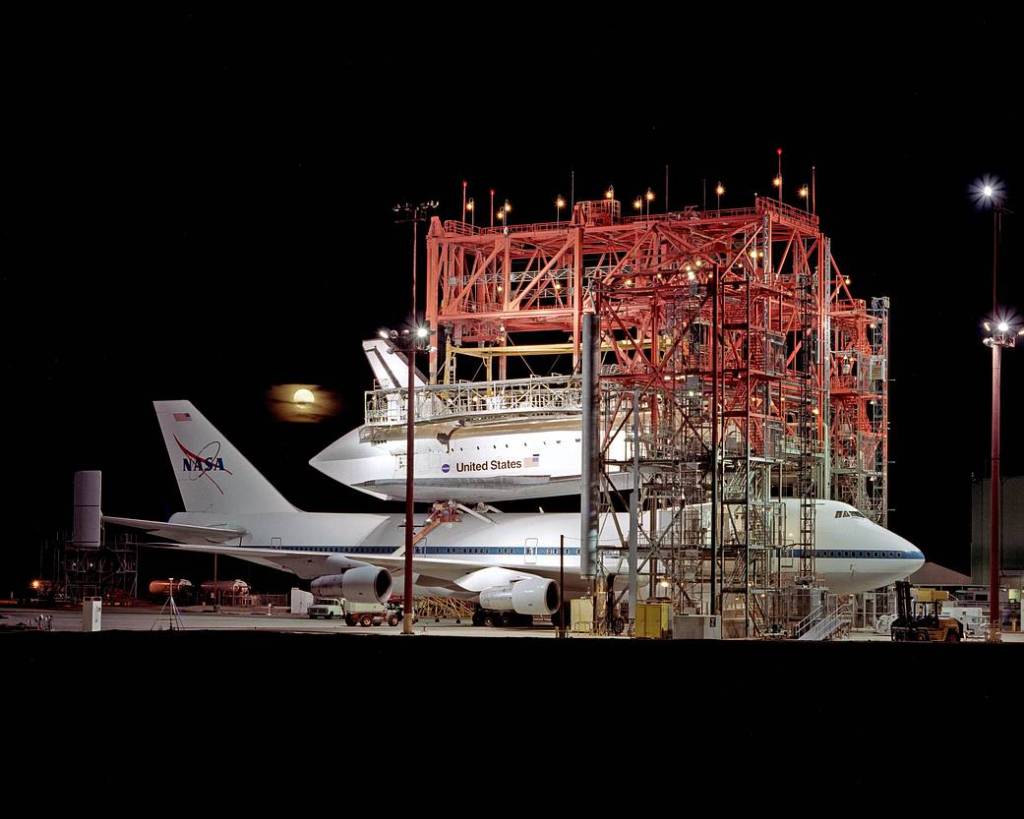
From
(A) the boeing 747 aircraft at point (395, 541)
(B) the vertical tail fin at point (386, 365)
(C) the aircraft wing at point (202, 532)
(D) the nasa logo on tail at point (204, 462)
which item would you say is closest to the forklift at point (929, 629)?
(A) the boeing 747 aircraft at point (395, 541)

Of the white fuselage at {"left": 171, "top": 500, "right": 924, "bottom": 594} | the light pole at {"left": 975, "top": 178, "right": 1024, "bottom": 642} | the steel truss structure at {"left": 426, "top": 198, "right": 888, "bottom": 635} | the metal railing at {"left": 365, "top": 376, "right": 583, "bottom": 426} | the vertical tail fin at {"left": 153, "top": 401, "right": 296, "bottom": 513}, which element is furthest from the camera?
the vertical tail fin at {"left": 153, "top": 401, "right": 296, "bottom": 513}

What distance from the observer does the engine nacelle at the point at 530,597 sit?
1898 inches

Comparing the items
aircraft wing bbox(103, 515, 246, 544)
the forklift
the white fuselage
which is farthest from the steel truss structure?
aircraft wing bbox(103, 515, 246, 544)

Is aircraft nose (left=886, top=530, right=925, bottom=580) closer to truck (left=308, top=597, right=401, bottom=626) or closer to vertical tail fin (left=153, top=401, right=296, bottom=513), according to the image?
truck (left=308, top=597, right=401, bottom=626)

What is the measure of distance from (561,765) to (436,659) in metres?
10.6

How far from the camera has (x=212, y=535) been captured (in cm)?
6312

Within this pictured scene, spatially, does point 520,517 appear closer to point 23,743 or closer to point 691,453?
point 691,453

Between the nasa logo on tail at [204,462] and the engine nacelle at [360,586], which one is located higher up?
the nasa logo on tail at [204,462]

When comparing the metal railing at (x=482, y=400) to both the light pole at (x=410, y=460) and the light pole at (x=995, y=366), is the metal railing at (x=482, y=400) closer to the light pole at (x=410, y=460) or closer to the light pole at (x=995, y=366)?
the light pole at (x=410, y=460)

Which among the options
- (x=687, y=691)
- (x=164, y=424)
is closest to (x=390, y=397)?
(x=164, y=424)

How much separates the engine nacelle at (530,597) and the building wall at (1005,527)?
36.2 metres

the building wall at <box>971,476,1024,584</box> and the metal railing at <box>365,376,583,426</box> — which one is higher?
the metal railing at <box>365,376,583,426</box>

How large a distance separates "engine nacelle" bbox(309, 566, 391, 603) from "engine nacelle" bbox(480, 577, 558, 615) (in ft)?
13.2

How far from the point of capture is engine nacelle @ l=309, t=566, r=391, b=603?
49000 millimetres
